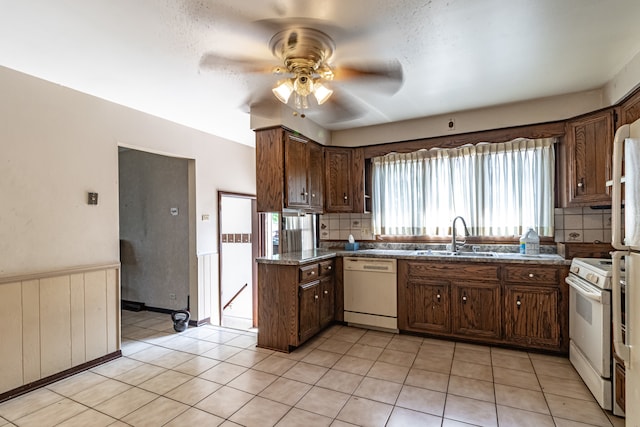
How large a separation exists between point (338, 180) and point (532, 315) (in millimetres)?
2568

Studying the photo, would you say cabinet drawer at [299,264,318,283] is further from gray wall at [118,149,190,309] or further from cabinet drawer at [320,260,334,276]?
gray wall at [118,149,190,309]

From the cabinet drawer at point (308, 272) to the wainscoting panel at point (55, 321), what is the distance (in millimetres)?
1835

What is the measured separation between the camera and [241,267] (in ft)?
18.8

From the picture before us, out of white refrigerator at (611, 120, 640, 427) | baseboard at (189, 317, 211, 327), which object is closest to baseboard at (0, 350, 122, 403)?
baseboard at (189, 317, 211, 327)

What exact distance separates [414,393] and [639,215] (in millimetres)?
1776

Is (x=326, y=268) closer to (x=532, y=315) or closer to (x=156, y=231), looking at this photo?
(x=532, y=315)

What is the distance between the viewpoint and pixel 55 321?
Result: 8.69 ft

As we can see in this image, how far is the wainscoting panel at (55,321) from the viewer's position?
93.9 inches

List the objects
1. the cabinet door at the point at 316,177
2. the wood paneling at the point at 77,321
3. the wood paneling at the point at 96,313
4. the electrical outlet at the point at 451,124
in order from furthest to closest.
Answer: the cabinet door at the point at 316,177 → the electrical outlet at the point at 451,124 → the wood paneling at the point at 96,313 → the wood paneling at the point at 77,321

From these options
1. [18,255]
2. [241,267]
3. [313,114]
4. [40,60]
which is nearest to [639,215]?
[313,114]

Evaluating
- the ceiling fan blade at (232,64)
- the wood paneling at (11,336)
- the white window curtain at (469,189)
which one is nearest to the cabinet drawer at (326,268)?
the white window curtain at (469,189)

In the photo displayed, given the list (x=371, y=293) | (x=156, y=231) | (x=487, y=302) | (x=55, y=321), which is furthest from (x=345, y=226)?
(x=55, y=321)

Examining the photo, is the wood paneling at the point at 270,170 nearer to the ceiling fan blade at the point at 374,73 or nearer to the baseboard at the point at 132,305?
the ceiling fan blade at the point at 374,73

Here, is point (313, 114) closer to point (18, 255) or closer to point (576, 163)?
point (576, 163)
